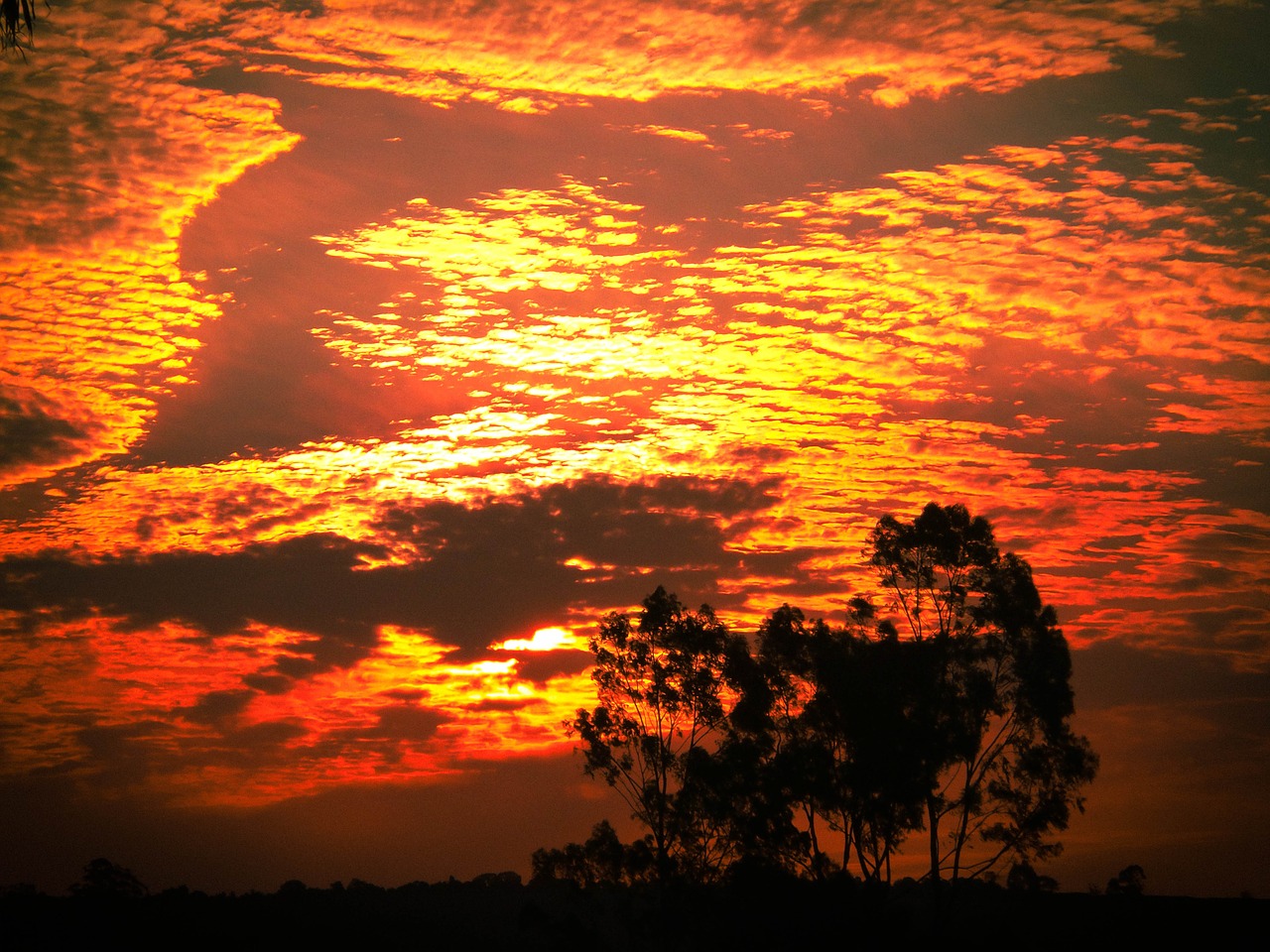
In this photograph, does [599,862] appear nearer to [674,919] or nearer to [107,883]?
[674,919]

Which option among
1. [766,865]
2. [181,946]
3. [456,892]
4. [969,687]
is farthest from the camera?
[456,892]

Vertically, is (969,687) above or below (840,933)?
above

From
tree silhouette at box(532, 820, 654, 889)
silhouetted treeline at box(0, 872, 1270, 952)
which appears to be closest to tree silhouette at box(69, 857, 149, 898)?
silhouetted treeline at box(0, 872, 1270, 952)

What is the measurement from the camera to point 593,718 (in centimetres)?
6638

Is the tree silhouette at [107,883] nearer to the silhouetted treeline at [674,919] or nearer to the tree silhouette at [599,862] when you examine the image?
the silhouetted treeline at [674,919]

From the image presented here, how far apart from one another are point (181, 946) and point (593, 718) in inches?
1535

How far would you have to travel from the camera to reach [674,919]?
62.2m

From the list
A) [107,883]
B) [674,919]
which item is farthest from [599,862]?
[107,883]

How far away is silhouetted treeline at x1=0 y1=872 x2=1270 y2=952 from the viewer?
5844 centimetres

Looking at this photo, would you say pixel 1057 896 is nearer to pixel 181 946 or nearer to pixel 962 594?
pixel 962 594

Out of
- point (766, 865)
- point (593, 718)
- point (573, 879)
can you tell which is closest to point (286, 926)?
point (573, 879)

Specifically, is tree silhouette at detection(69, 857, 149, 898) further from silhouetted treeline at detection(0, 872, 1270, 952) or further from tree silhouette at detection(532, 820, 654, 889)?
tree silhouette at detection(532, 820, 654, 889)

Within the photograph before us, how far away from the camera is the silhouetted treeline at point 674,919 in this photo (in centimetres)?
5844

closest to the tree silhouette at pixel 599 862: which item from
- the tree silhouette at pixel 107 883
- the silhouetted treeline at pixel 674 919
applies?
the silhouetted treeline at pixel 674 919
